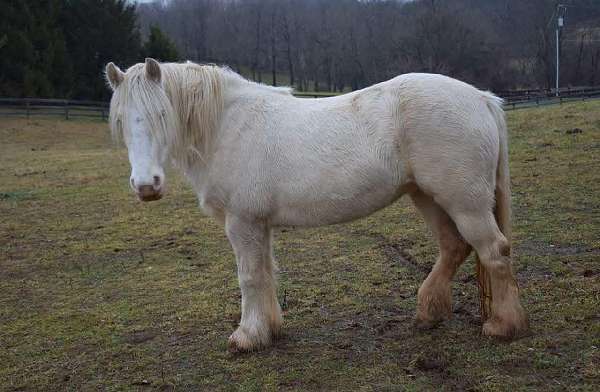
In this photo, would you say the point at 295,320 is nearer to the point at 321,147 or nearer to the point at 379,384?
the point at 379,384

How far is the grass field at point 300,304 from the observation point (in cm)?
312

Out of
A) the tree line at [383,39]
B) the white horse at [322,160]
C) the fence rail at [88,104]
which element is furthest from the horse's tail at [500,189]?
the tree line at [383,39]

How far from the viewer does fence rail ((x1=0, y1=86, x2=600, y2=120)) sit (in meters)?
Answer: 25.4

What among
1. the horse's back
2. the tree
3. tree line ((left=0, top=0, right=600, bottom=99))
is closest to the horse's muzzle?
the horse's back

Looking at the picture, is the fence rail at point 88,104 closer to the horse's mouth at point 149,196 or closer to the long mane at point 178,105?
the long mane at point 178,105

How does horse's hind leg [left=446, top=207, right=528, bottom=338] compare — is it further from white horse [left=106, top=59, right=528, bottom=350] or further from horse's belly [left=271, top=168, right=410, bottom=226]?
horse's belly [left=271, top=168, right=410, bottom=226]

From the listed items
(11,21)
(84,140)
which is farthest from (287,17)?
(84,140)

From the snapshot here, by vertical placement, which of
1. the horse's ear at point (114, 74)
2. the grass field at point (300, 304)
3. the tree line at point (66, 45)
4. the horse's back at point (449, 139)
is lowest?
the grass field at point (300, 304)

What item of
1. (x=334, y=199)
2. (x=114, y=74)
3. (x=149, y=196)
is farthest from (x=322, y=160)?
(x=114, y=74)

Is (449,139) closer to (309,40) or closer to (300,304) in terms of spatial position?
(300,304)

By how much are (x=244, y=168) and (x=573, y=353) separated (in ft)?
7.37

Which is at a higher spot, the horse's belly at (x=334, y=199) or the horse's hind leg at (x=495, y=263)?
the horse's belly at (x=334, y=199)

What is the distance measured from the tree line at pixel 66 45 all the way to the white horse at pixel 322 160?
31.7 m

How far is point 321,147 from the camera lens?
337cm
